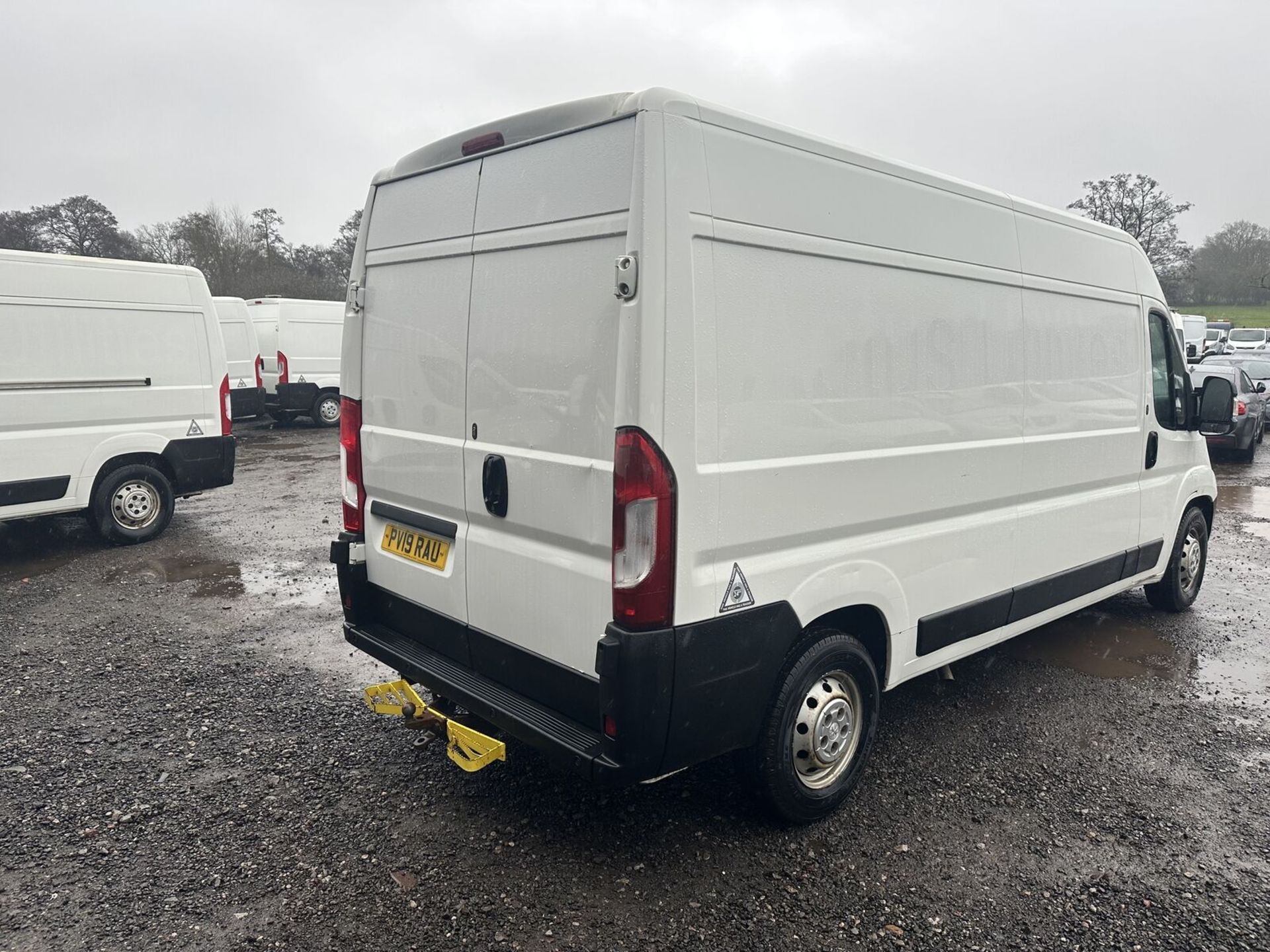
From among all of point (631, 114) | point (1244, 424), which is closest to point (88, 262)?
point (631, 114)

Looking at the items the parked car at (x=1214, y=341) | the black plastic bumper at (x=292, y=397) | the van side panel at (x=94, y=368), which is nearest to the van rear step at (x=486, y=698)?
the van side panel at (x=94, y=368)

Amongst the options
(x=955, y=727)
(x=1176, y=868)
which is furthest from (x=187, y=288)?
(x=1176, y=868)

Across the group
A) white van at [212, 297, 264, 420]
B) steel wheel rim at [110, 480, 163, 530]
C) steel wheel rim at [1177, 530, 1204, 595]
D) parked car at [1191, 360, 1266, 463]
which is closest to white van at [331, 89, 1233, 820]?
steel wheel rim at [1177, 530, 1204, 595]

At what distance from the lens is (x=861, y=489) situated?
3.35 meters

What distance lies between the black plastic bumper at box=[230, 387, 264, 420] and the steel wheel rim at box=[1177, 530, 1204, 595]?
1546 cm

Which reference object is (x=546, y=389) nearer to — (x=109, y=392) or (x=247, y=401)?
(x=109, y=392)

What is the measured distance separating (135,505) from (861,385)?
7.40 meters

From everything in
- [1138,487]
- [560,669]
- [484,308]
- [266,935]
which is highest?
[484,308]

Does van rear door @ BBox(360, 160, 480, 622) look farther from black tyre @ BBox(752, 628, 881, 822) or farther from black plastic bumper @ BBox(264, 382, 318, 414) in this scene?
black plastic bumper @ BBox(264, 382, 318, 414)

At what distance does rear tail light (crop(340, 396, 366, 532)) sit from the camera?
157 inches

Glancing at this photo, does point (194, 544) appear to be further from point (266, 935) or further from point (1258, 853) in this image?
point (1258, 853)

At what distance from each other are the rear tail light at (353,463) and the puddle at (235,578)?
2607mm

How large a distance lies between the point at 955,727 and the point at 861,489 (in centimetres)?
167

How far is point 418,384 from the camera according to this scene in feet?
11.8
